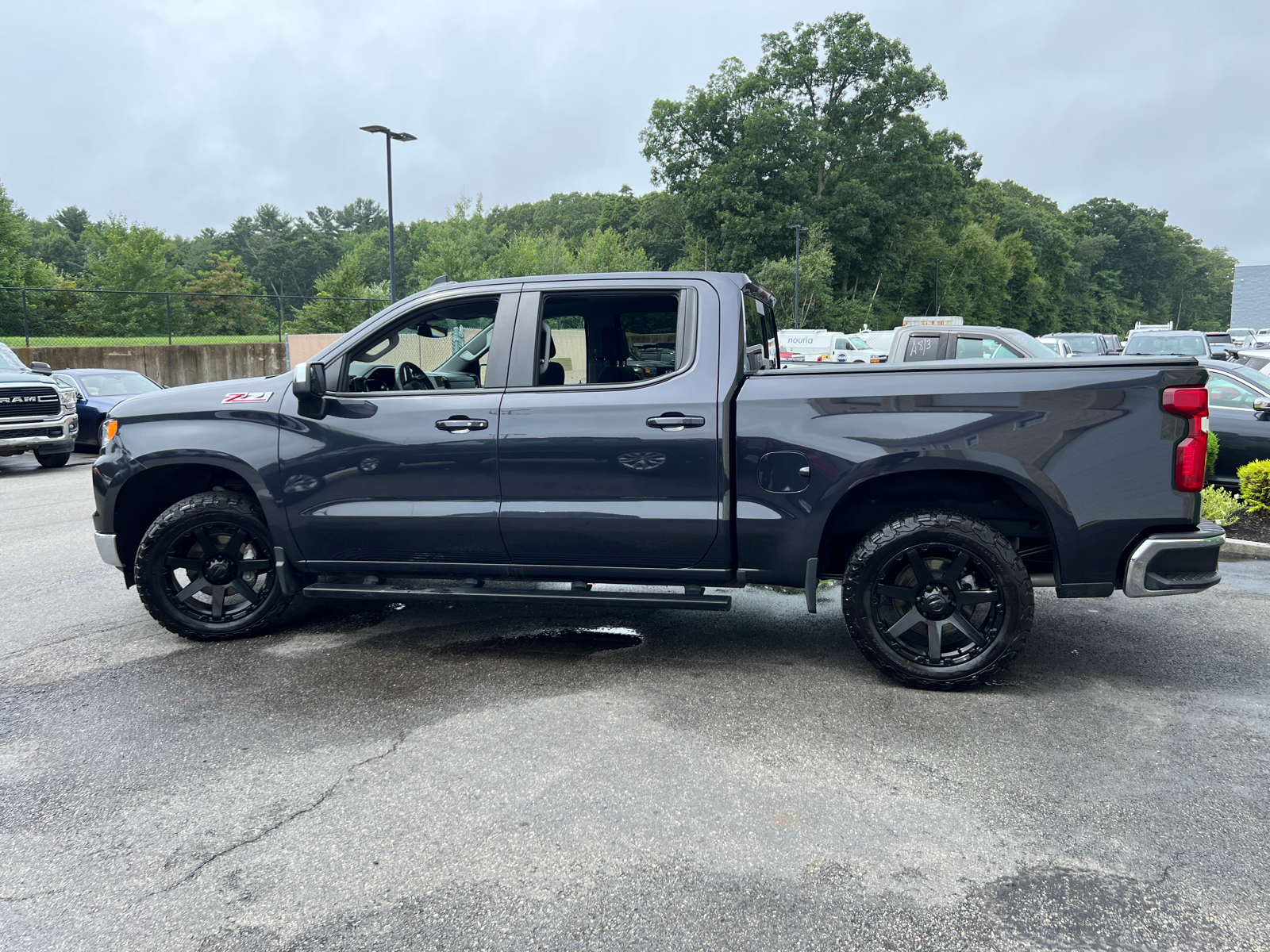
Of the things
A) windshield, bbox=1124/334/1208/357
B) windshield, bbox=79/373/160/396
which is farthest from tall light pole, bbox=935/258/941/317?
windshield, bbox=79/373/160/396

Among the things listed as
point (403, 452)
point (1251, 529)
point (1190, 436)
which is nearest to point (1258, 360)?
point (1251, 529)

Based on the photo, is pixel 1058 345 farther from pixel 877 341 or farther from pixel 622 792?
pixel 622 792

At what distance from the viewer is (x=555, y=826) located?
3168 millimetres

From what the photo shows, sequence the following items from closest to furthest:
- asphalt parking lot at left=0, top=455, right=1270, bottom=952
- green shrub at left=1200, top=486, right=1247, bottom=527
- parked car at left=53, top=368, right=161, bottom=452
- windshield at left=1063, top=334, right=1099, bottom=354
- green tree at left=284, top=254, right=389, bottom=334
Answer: asphalt parking lot at left=0, top=455, right=1270, bottom=952, green shrub at left=1200, top=486, right=1247, bottom=527, parked car at left=53, top=368, right=161, bottom=452, windshield at left=1063, top=334, right=1099, bottom=354, green tree at left=284, top=254, right=389, bottom=334

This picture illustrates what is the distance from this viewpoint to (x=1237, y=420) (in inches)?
393

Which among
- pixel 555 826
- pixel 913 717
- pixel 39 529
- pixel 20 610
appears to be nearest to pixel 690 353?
Result: pixel 913 717

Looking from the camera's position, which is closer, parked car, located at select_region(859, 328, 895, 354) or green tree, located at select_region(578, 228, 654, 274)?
parked car, located at select_region(859, 328, 895, 354)

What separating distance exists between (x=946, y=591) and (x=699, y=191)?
60.3m

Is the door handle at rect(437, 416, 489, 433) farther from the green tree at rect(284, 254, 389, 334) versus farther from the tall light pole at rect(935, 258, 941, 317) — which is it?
the tall light pole at rect(935, 258, 941, 317)

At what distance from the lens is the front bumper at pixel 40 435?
1348 centimetres

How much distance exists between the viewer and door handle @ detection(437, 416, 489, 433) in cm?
467

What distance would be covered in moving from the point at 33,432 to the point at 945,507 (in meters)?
14.0

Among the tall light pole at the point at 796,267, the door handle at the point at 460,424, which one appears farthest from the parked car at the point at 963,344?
the tall light pole at the point at 796,267

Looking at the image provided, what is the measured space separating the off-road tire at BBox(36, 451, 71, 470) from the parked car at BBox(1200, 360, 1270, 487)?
16092 mm
